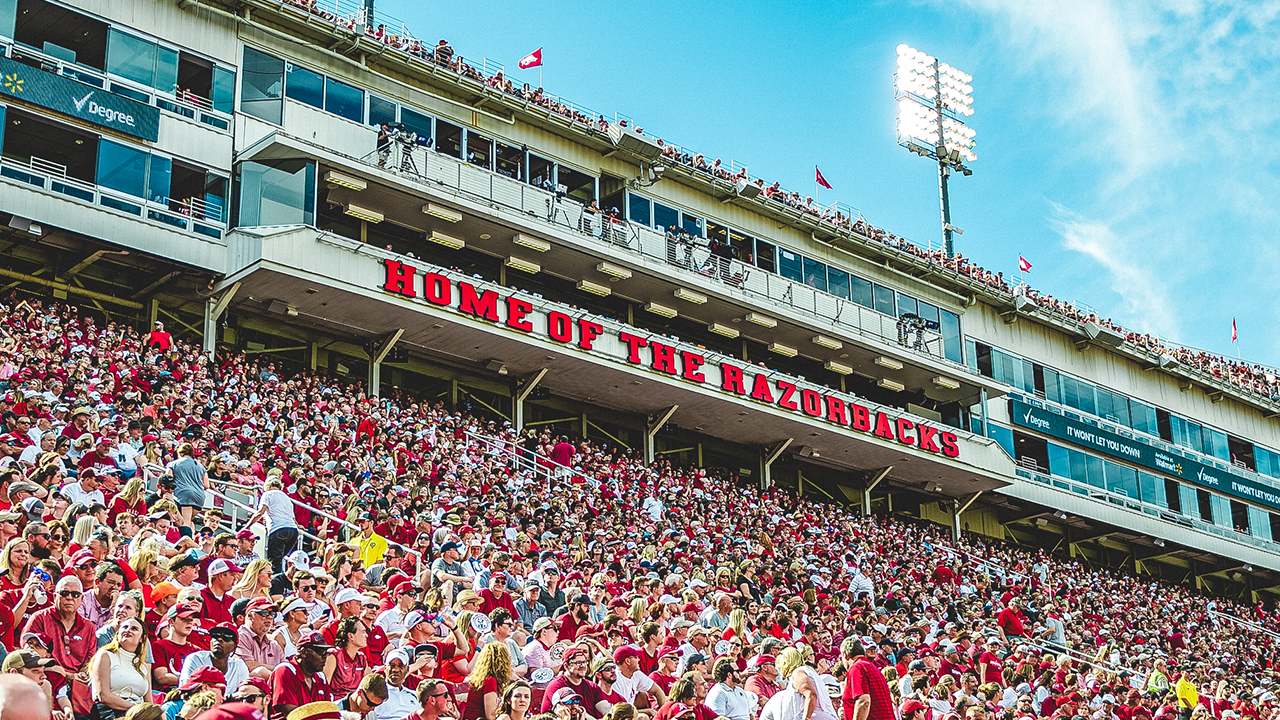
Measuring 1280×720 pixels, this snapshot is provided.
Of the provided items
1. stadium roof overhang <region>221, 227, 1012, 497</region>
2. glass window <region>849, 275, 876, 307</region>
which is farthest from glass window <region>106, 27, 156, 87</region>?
glass window <region>849, 275, 876, 307</region>

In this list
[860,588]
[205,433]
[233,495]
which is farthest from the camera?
[860,588]

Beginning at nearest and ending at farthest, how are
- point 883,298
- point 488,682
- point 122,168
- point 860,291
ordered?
point 488,682 → point 122,168 → point 860,291 → point 883,298

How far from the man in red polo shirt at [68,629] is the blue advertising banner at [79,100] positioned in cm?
1696

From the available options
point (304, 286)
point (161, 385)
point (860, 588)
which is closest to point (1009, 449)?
point (860, 588)

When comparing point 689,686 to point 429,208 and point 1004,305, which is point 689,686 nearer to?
point 429,208

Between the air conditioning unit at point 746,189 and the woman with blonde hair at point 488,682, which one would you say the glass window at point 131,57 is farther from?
the woman with blonde hair at point 488,682

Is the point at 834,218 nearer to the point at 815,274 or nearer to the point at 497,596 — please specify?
the point at 815,274

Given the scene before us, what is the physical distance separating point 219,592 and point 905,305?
2961cm

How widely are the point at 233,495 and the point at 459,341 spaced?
12598mm

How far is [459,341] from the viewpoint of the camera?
26.7 m

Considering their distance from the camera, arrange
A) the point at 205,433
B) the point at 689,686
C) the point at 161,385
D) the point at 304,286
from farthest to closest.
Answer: the point at 304,286 → the point at 161,385 → the point at 205,433 → the point at 689,686

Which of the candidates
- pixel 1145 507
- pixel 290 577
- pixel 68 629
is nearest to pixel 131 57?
pixel 290 577

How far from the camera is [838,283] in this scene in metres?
35.3

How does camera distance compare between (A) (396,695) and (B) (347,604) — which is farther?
(B) (347,604)
